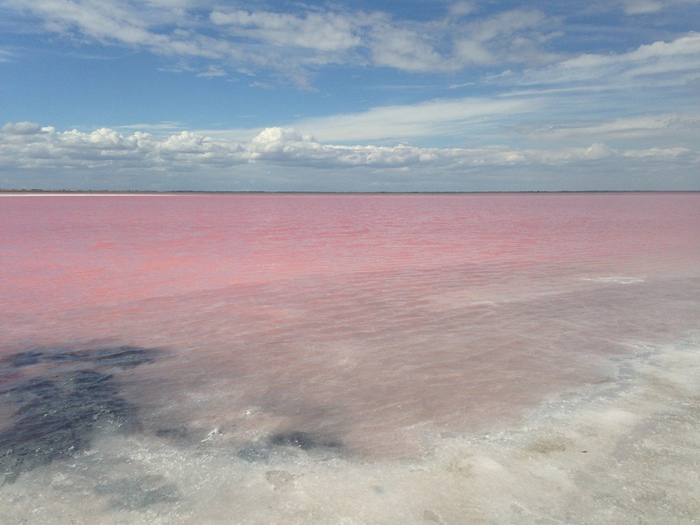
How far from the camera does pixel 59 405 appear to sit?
5148 millimetres


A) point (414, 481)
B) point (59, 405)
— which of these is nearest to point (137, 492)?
point (414, 481)

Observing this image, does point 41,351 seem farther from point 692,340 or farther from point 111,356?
point 692,340

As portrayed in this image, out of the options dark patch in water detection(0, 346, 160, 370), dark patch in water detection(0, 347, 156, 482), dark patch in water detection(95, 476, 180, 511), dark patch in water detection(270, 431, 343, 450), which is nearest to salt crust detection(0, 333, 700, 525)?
dark patch in water detection(95, 476, 180, 511)

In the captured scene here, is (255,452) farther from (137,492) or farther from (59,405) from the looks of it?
(59,405)

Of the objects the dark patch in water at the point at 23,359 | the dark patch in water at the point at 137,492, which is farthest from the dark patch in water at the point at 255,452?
the dark patch in water at the point at 23,359

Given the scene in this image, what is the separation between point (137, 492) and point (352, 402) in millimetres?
2181

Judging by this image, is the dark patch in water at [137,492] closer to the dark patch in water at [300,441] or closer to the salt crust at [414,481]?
the salt crust at [414,481]

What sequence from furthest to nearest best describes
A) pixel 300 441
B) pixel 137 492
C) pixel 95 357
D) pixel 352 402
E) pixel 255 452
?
pixel 95 357 < pixel 352 402 < pixel 300 441 < pixel 255 452 < pixel 137 492

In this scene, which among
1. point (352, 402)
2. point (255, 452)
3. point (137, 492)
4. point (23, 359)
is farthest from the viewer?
point (23, 359)

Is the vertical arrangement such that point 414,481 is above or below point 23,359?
above

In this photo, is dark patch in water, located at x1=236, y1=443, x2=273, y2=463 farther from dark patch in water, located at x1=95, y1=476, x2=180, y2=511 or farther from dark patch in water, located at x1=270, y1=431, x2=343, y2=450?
dark patch in water, located at x1=95, y1=476, x2=180, y2=511

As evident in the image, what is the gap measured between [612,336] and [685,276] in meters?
6.57

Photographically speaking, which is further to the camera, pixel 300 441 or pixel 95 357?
pixel 95 357

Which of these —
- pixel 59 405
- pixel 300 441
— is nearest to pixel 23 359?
Result: pixel 59 405
